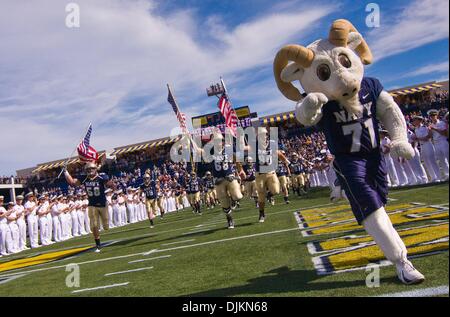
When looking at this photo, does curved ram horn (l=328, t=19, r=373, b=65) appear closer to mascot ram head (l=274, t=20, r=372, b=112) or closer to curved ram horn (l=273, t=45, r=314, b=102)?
mascot ram head (l=274, t=20, r=372, b=112)

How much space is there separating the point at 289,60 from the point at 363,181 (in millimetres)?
1424

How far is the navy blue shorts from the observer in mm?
3801

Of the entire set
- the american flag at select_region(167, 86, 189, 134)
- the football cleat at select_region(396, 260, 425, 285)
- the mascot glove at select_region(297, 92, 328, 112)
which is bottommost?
the football cleat at select_region(396, 260, 425, 285)

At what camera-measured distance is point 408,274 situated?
340 cm

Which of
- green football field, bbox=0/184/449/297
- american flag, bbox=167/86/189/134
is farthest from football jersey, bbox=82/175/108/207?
american flag, bbox=167/86/189/134

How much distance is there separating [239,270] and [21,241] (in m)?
14.9

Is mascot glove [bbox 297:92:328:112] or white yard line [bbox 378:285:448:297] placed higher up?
mascot glove [bbox 297:92:328:112]

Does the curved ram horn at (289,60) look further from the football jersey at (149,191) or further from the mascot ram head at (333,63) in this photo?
the football jersey at (149,191)

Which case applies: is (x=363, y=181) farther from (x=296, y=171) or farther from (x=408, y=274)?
(x=296, y=171)

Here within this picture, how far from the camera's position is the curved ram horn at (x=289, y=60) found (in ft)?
13.0

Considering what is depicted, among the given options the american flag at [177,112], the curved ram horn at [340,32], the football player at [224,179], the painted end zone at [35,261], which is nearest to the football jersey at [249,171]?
the american flag at [177,112]

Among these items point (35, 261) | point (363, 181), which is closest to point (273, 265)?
point (363, 181)

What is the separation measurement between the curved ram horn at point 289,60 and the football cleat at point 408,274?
2003mm
